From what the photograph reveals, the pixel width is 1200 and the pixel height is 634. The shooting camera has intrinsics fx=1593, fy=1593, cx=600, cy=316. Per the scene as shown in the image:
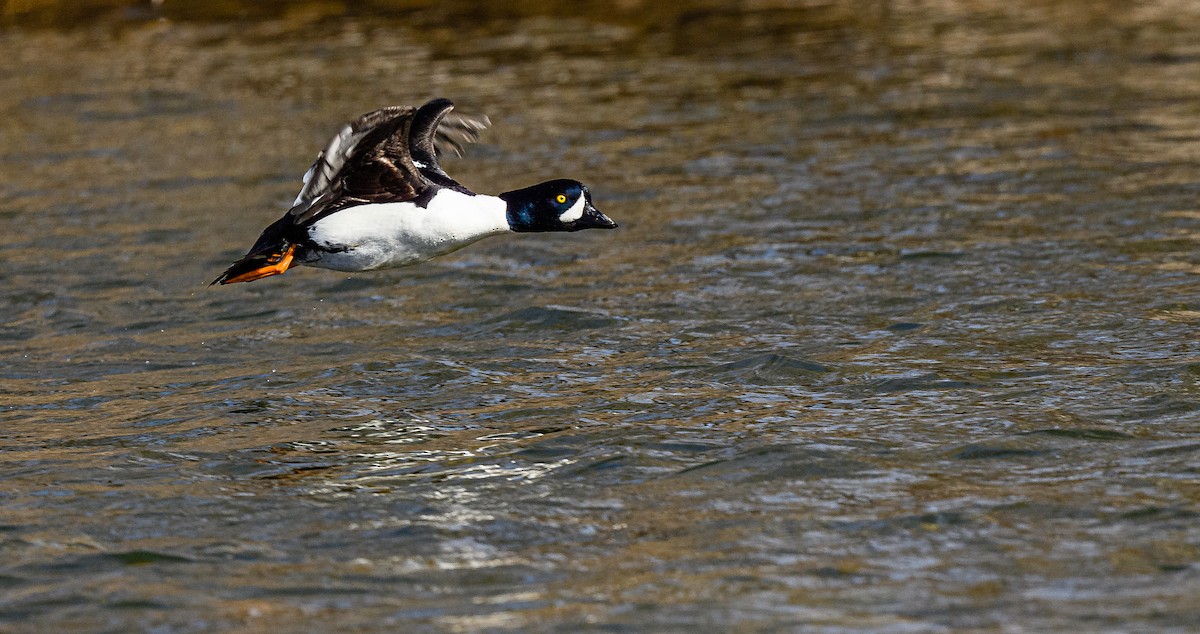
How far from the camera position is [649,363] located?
9.90m

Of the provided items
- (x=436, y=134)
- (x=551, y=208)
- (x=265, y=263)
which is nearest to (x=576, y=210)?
(x=551, y=208)

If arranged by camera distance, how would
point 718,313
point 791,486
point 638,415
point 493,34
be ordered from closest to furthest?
point 791,486, point 638,415, point 718,313, point 493,34

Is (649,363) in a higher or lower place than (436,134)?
lower

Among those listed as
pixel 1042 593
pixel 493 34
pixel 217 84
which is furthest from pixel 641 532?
pixel 493 34

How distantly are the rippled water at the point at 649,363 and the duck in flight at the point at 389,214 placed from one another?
851 mm

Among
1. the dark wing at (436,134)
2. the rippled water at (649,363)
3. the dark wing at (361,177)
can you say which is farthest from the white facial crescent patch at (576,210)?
the rippled water at (649,363)

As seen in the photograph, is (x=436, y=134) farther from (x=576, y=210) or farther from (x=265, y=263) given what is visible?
(x=265, y=263)

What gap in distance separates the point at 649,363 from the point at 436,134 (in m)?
2.16

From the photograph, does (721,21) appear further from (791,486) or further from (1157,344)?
(791,486)

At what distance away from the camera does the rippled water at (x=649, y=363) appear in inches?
258

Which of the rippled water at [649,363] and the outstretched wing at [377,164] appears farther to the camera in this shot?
the outstretched wing at [377,164]

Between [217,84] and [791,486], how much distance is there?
572 inches

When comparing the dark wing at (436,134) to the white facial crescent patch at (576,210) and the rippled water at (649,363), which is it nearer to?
the white facial crescent patch at (576,210)

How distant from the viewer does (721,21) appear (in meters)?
23.1
